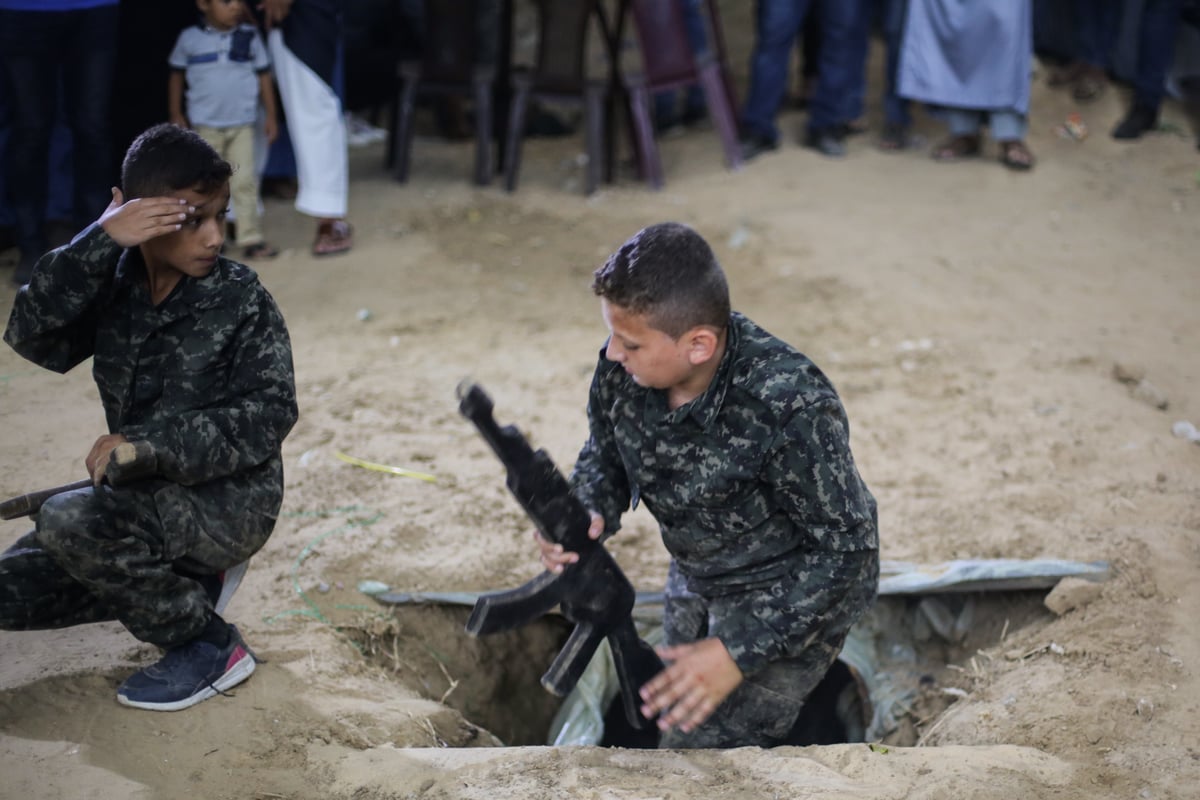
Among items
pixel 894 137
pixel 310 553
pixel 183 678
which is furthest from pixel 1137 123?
pixel 183 678

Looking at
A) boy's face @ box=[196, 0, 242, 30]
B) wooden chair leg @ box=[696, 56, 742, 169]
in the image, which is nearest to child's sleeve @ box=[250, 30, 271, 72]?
boy's face @ box=[196, 0, 242, 30]

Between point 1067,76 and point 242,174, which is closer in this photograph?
point 242,174

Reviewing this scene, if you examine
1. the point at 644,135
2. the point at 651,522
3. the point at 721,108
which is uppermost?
the point at 721,108

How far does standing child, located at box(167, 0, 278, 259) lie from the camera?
17.6 ft

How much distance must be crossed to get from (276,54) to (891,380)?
3.37m

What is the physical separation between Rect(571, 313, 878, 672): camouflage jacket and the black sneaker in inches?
36.7

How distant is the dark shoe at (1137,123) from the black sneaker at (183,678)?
6612 millimetres

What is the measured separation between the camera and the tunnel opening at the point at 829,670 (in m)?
3.28

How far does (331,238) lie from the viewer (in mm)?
5977

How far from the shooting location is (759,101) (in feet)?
24.3

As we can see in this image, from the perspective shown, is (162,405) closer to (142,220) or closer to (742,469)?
(142,220)

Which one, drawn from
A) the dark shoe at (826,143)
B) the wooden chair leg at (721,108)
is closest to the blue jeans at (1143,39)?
the dark shoe at (826,143)

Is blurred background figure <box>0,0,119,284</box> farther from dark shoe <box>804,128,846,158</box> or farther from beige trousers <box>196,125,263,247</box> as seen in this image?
dark shoe <box>804,128,846,158</box>

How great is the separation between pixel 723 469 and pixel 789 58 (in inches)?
215
